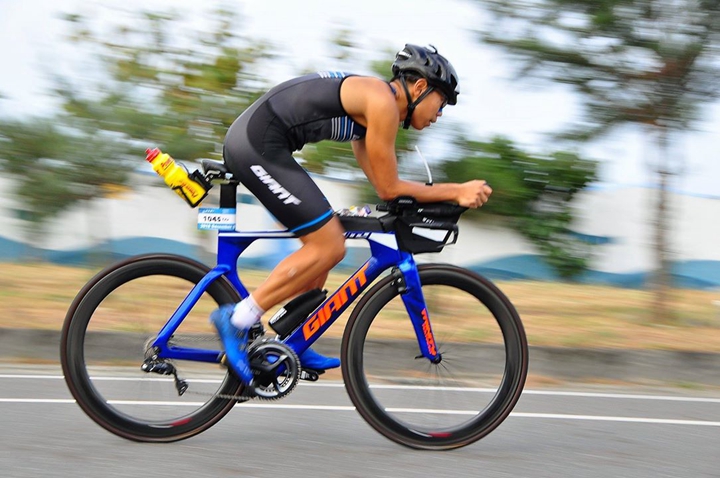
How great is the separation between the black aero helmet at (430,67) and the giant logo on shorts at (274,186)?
29.8 inches

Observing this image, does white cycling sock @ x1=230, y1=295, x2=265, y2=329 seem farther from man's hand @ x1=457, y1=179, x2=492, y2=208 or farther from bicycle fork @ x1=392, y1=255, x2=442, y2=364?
man's hand @ x1=457, y1=179, x2=492, y2=208

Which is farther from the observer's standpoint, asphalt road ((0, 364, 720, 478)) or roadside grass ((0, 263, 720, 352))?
roadside grass ((0, 263, 720, 352))

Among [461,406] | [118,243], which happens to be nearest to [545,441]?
[461,406]

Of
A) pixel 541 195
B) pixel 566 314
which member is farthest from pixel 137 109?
pixel 541 195

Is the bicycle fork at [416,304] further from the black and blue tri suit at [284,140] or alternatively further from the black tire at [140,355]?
the black tire at [140,355]

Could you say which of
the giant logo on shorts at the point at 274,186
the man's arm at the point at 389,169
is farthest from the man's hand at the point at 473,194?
the giant logo on shorts at the point at 274,186

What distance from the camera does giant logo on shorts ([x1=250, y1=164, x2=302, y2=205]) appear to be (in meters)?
4.38

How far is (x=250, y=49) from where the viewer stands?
10.8 m

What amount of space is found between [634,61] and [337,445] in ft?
19.2

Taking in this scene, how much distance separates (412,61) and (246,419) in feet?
7.17

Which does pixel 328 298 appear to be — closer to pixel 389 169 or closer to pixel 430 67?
pixel 389 169

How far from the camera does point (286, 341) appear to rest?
452 centimetres

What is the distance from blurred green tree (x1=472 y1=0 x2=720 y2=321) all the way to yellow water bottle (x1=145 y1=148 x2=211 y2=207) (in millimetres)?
5480

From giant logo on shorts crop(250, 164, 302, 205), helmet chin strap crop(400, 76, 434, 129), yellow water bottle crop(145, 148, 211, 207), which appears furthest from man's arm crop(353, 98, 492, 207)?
yellow water bottle crop(145, 148, 211, 207)
